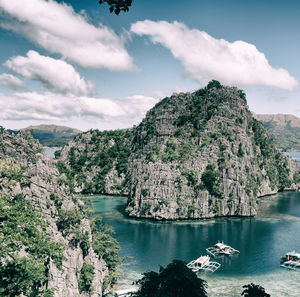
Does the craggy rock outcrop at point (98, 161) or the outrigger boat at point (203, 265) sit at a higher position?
the craggy rock outcrop at point (98, 161)

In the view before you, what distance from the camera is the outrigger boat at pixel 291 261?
61.8m

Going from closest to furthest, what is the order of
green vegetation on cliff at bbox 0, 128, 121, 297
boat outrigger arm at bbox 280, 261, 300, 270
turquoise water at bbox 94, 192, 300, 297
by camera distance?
green vegetation on cliff at bbox 0, 128, 121, 297, turquoise water at bbox 94, 192, 300, 297, boat outrigger arm at bbox 280, 261, 300, 270

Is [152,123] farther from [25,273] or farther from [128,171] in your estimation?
[25,273]

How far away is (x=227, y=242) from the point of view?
78.2 meters

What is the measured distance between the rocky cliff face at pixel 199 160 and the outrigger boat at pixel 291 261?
A: 39.2 m

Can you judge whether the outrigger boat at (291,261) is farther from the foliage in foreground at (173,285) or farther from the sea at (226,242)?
the foliage in foreground at (173,285)

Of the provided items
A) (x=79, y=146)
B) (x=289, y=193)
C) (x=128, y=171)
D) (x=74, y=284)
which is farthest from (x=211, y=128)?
(x=74, y=284)

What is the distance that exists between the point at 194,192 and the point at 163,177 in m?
12.0

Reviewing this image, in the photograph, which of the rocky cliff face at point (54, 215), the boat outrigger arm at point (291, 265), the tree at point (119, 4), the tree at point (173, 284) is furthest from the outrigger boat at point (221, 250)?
the tree at point (119, 4)

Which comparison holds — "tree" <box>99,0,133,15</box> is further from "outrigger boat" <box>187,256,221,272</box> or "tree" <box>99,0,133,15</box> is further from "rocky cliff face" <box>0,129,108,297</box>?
"outrigger boat" <box>187,256,221,272</box>

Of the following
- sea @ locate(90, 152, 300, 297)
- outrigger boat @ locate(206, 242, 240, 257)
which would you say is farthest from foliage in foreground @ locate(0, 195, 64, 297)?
outrigger boat @ locate(206, 242, 240, 257)

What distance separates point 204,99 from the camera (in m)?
137

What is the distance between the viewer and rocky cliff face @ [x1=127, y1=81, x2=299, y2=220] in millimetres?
104062

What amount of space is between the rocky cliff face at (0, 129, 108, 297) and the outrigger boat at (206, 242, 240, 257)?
2878 centimetres
